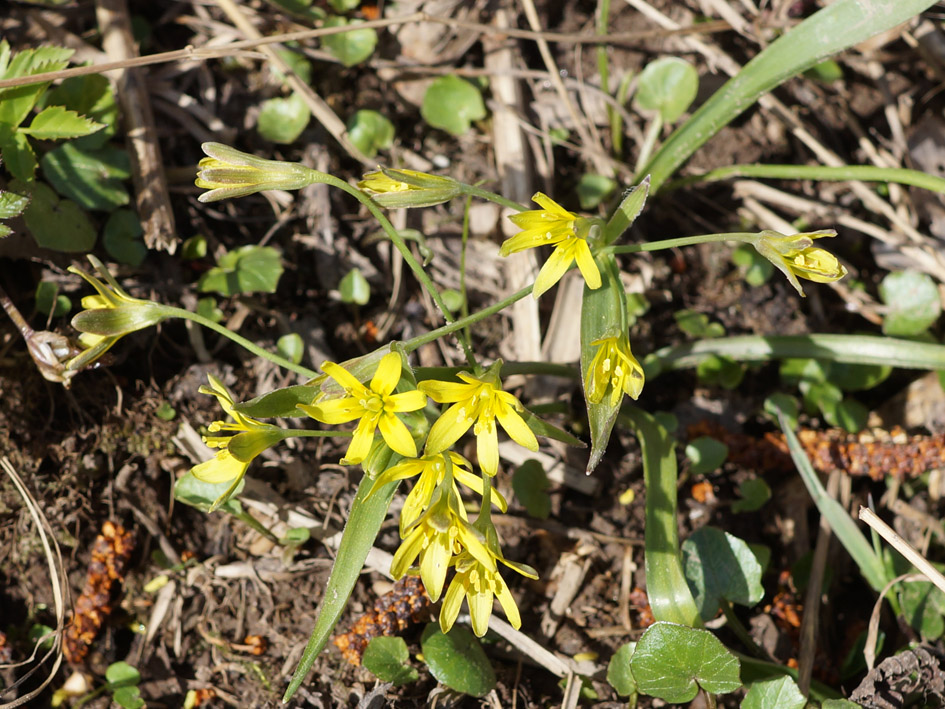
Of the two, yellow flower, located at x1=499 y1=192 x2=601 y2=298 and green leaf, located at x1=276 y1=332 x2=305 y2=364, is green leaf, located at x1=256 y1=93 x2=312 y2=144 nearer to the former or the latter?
green leaf, located at x1=276 y1=332 x2=305 y2=364

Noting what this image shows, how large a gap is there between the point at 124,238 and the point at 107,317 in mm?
635

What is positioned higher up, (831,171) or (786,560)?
(831,171)

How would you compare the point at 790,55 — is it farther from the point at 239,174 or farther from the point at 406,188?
the point at 239,174

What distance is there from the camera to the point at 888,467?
2.70m

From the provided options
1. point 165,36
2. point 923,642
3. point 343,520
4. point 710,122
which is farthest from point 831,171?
point 165,36

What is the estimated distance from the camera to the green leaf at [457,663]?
213 centimetres

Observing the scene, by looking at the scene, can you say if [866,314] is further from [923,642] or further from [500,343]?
[500,343]

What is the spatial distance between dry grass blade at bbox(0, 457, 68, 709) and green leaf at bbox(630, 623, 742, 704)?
1.73 meters

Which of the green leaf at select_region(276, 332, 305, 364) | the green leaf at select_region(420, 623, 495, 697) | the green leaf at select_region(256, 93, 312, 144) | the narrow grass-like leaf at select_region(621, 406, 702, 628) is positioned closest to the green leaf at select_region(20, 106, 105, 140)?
the green leaf at select_region(256, 93, 312, 144)

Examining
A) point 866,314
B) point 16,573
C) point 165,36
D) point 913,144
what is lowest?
point 16,573

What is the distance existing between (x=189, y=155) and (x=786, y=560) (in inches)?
107

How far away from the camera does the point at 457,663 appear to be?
2154 millimetres

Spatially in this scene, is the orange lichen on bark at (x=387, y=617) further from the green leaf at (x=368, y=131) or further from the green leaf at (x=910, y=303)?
the green leaf at (x=910, y=303)

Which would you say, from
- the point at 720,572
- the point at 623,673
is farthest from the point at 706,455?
the point at 623,673
